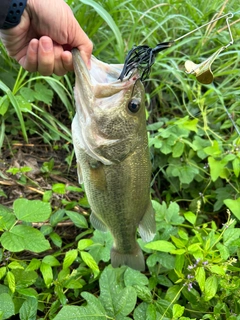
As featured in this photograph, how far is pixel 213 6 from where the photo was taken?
3.59m

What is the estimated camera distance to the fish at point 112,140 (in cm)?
170

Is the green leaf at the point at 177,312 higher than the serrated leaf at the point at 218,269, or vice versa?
the serrated leaf at the point at 218,269

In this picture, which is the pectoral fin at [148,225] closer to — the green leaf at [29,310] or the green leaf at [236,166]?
the green leaf at [29,310]

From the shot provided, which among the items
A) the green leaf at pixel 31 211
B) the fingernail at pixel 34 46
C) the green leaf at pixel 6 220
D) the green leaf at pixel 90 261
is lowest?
the green leaf at pixel 90 261

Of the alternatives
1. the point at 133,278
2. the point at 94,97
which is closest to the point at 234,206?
the point at 133,278

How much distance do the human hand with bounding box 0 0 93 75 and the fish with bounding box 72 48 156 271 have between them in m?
0.08

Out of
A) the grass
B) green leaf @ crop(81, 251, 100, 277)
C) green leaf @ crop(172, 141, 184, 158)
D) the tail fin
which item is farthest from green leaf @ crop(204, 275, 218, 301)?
green leaf @ crop(172, 141, 184, 158)

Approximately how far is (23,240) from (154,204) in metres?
0.85

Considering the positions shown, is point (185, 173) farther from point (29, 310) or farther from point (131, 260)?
point (29, 310)

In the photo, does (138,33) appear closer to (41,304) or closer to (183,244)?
(183,244)

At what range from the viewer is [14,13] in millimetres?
1709

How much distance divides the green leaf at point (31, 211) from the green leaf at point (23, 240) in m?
0.06

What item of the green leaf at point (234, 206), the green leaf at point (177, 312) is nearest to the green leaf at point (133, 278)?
the green leaf at point (177, 312)

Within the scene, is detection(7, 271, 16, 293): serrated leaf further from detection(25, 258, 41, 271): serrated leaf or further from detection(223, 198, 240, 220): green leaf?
detection(223, 198, 240, 220): green leaf
